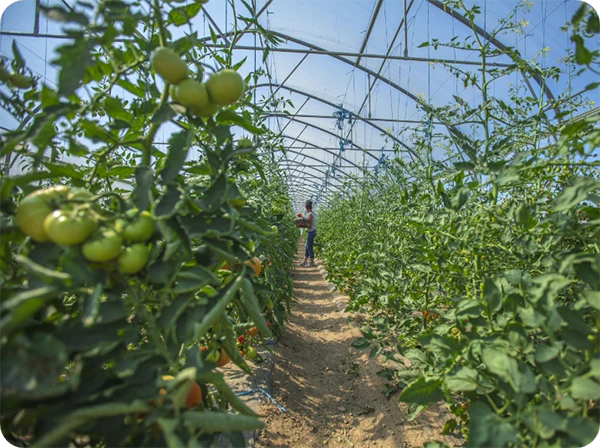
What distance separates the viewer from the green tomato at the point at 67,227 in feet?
1.82

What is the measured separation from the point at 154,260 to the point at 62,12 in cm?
43

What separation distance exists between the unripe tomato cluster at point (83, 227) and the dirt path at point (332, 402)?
61.9 inches

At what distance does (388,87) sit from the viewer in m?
7.62

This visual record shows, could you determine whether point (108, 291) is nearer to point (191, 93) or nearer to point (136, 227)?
point (136, 227)

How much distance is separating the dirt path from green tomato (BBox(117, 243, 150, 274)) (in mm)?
1554

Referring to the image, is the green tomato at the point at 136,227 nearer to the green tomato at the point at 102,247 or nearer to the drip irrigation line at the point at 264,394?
the green tomato at the point at 102,247

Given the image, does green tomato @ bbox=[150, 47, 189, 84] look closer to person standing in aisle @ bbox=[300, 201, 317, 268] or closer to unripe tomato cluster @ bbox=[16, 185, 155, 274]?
unripe tomato cluster @ bbox=[16, 185, 155, 274]

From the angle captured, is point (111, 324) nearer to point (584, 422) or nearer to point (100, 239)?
point (100, 239)

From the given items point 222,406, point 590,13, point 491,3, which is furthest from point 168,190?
point 491,3

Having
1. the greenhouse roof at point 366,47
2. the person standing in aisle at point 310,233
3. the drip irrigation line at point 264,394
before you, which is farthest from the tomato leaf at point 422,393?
the person standing in aisle at point 310,233

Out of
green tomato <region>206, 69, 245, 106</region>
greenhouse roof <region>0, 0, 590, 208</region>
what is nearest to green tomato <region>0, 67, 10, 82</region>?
green tomato <region>206, 69, 245, 106</region>

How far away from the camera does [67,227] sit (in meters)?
0.56

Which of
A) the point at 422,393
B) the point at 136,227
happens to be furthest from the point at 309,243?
the point at 136,227

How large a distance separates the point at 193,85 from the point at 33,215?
1.15ft
